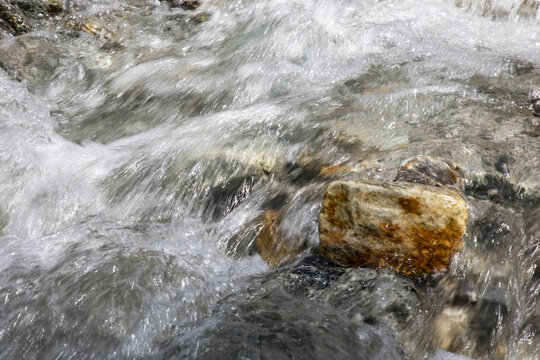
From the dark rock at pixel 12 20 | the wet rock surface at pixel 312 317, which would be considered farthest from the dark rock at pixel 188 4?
the wet rock surface at pixel 312 317

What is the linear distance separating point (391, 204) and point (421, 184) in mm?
289

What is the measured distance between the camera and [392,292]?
2.38 metres

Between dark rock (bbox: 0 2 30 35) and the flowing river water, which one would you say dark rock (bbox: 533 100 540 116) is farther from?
dark rock (bbox: 0 2 30 35)

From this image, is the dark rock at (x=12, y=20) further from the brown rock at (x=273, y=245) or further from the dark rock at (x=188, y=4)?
the brown rock at (x=273, y=245)

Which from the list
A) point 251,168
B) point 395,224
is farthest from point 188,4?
point 395,224

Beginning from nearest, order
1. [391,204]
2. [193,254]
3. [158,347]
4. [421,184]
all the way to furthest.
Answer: [158,347], [391,204], [421,184], [193,254]

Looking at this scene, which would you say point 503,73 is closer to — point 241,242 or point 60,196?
point 241,242

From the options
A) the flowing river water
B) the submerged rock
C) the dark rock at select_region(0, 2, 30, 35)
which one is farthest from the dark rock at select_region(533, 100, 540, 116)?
the dark rock at select_region(0, 2, 30, 35)

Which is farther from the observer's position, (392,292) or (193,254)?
(193,254)

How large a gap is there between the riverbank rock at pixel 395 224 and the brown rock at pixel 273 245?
32 centimetres

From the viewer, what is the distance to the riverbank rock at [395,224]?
2371 mm

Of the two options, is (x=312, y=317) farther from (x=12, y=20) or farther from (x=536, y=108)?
(x=12, y=20)

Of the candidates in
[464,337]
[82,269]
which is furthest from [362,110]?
[82,269]

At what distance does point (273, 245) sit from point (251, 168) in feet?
2.76
